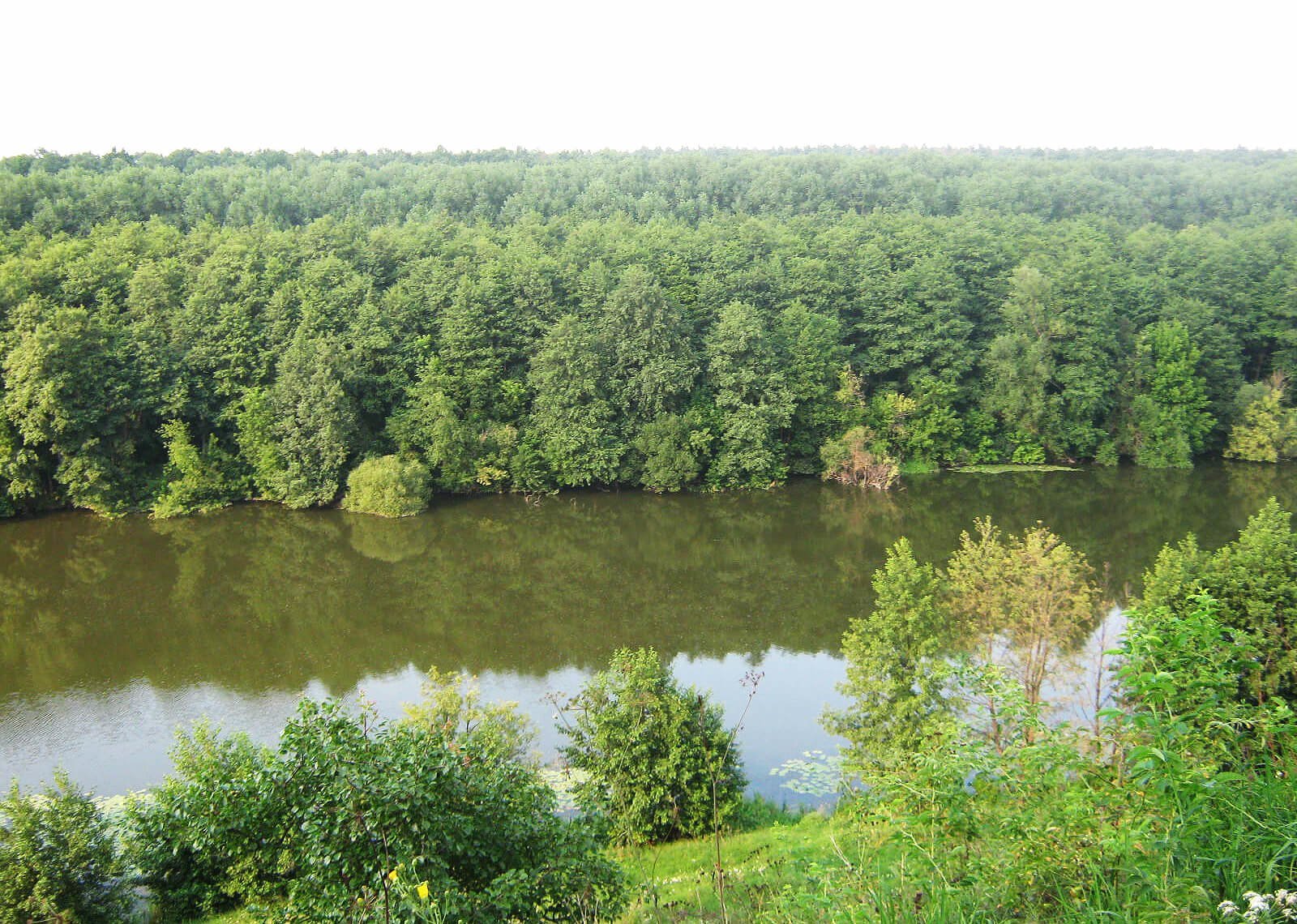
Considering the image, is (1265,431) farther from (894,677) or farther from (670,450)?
(894,677)

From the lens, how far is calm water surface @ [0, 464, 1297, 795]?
74.0 ft

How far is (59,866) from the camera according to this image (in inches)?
496

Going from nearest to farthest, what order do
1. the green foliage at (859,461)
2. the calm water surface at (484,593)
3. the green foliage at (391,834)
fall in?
the green foliage at (391,834) → the calm water surface at (484,593) → the green foliage at (859,461)

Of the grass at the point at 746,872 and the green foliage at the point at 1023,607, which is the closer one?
the grass at the point at 746,872

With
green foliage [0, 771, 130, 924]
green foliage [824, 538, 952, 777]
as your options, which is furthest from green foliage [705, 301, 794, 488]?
green foliage [0, 771, 130, 924]

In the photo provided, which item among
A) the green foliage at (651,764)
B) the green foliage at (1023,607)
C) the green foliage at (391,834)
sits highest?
the green foliage at (391,834)

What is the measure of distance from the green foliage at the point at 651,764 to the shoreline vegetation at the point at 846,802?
0.05 m

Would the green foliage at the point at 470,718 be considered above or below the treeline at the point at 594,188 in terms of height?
below

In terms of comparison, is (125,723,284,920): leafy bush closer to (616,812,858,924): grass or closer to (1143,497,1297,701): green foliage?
(616,812,858,924): grass

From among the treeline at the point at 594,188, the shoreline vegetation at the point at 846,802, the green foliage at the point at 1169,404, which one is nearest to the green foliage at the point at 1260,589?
the shoreline vegetation at the point at 846,802

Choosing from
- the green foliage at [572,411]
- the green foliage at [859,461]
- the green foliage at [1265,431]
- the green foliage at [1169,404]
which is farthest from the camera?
the green foliage at [1169,404]

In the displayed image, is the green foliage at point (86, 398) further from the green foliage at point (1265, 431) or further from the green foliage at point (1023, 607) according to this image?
the green foliage at point (1265, 431)

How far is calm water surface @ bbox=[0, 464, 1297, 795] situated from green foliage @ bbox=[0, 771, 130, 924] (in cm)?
687

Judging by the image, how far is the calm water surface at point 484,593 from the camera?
2256 centimetres
